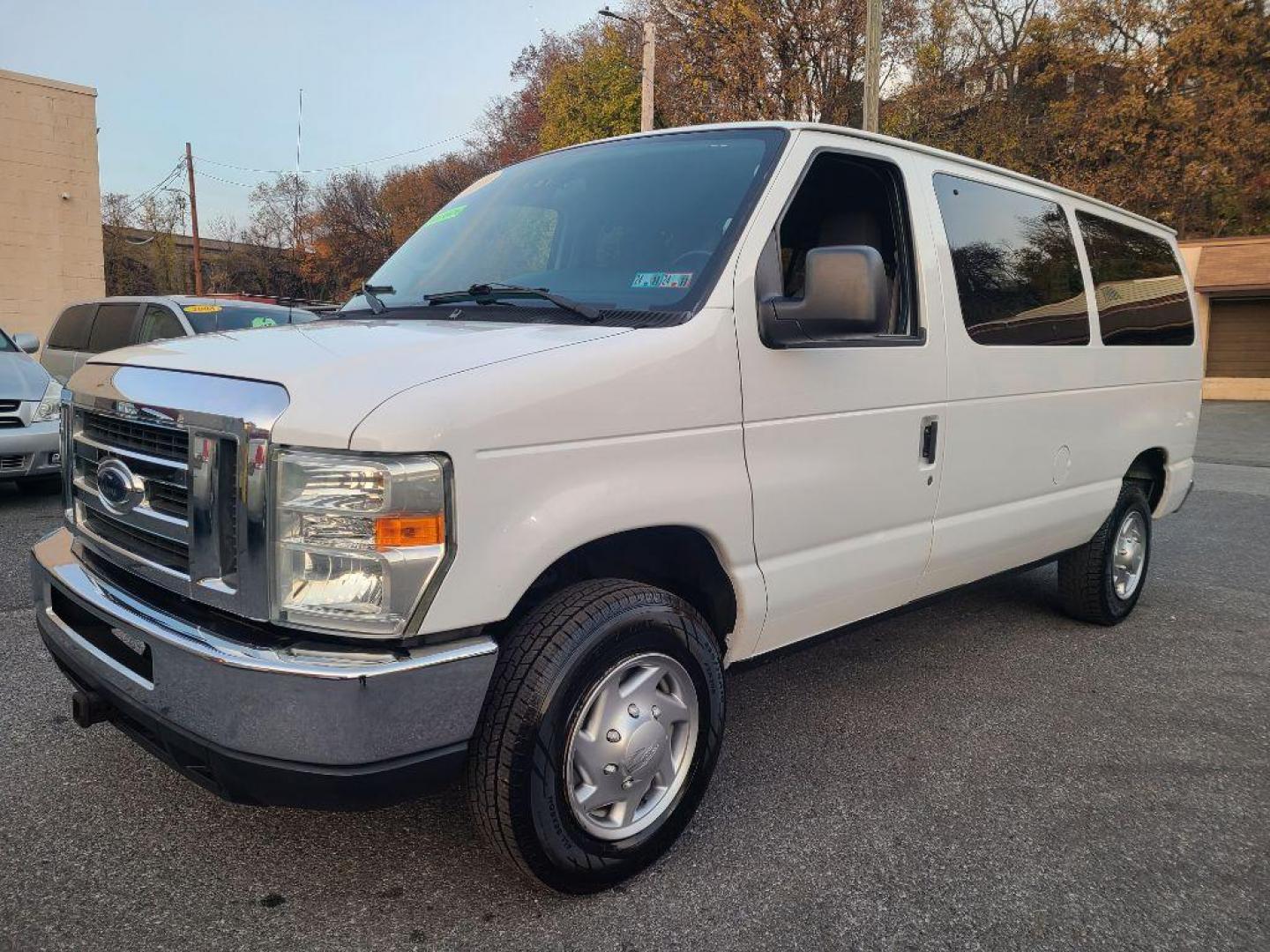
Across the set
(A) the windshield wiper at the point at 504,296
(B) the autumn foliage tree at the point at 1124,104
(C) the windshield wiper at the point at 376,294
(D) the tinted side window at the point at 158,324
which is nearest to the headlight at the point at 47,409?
(D) the tinted side window at the point at 158,324

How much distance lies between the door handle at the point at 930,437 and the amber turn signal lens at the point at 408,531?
191 cm

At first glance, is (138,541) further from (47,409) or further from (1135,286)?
(47,409)

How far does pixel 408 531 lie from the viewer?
1989mm

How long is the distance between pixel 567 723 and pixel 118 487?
131 centimetres

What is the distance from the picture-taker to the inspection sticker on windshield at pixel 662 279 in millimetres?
2648

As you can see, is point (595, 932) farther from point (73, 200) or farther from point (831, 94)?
point (73, 200)

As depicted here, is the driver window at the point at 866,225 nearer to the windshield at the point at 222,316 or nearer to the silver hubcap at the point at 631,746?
the silver hubcap at the point at 631,746

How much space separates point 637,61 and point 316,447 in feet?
111

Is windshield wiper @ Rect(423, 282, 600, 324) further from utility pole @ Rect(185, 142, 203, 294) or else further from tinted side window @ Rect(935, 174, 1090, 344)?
utility pole @ Rect(185, 142, 203, 294)

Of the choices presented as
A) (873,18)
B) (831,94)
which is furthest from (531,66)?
(873,18)

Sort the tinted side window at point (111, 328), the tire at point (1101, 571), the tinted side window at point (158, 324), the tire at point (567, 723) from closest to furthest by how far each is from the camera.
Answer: the tire at point (567, 723) < the tire at point (1101, 571) < the tinted side window at point (158, 324) < the tinted side window at point (111, 328)

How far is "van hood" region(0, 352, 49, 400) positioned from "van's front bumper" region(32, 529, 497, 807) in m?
5.94

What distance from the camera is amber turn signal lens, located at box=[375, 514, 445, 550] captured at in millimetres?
1978

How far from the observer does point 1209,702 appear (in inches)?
156
